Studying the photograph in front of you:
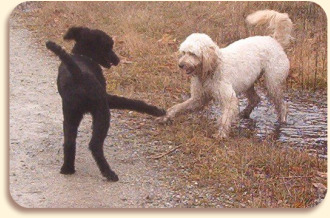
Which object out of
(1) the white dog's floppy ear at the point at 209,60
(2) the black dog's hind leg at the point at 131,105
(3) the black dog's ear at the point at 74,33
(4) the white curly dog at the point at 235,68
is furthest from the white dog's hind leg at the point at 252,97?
(3) the black dog's ear at the point at 74,33

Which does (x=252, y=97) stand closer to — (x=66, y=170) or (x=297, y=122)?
(x=297, y=122)

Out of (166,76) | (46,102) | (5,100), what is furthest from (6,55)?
(166,76)

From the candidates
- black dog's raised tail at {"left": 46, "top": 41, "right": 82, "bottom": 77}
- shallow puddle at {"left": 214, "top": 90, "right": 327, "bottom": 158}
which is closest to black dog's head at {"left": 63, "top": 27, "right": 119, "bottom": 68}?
black dog's raised tail at {"left": 46, "top": 41, "right": 82, "bottom": 77}

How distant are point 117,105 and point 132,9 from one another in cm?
94

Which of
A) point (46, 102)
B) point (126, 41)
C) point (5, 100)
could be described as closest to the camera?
point (5, 100)

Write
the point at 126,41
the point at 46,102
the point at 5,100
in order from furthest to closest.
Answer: the point at 126,41 → the point at 46,102 → the point at 5,100

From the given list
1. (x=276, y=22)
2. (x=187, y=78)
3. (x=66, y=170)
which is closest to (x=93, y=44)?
(x=66, y=170)

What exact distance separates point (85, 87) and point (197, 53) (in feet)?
4.40

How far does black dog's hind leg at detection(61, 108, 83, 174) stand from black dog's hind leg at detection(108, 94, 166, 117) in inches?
14.6

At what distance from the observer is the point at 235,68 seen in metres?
5.67

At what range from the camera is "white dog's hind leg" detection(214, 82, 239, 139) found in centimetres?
548

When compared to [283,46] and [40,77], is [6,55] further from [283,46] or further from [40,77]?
[283,46]

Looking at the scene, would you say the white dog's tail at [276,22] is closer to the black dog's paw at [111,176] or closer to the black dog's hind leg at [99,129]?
the black dog's hind leg at [99,129]

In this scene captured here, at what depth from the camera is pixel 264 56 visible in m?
5.91
